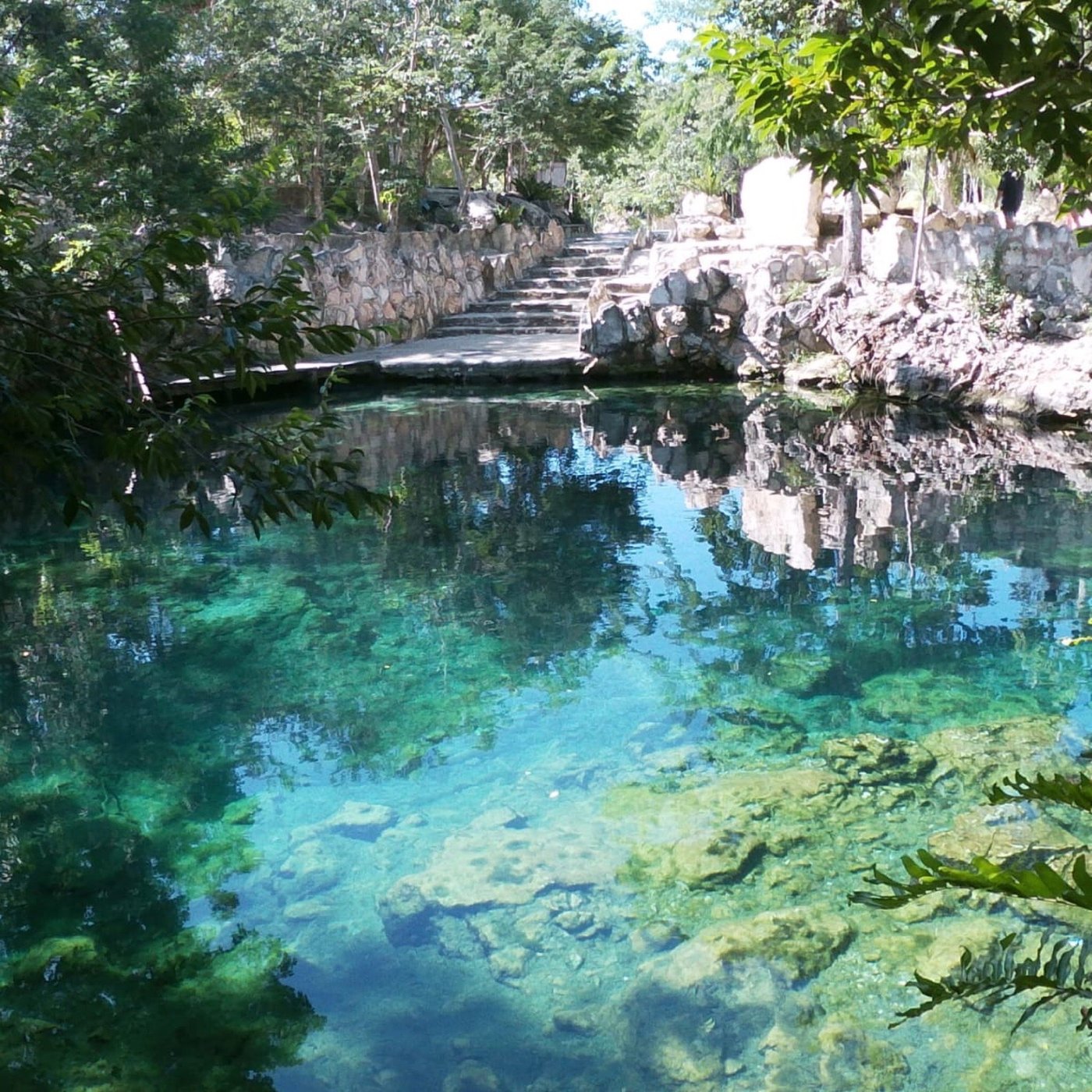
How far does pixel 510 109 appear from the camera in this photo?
69.7 ft

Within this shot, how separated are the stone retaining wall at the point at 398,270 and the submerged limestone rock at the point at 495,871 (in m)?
11.8

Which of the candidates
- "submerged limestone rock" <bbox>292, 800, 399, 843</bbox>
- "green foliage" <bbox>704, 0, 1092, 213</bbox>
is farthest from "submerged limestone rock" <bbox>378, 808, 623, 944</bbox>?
"green foliage" <bbox>704, 0, 1092, 213</bbox>

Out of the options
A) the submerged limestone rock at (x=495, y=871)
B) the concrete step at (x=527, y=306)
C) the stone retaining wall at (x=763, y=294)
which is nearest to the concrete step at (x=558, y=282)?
the concrete step at (x=527, y=306)

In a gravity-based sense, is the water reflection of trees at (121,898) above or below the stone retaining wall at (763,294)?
below

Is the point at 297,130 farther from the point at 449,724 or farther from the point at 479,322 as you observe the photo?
the point at 449,724

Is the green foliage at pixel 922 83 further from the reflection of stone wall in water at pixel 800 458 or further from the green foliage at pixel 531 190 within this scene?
the green foliage at pixel 531 190

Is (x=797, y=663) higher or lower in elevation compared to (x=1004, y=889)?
lower

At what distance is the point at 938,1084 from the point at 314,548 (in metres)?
6.55

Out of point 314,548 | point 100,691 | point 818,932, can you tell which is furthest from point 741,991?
point 314,548

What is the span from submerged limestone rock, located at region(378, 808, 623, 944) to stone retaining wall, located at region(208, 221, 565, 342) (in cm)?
1179

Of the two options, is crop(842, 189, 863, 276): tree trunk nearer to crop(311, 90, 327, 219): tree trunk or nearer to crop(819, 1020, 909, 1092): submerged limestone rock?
crop(311, 90, 327, 219): tree trunk

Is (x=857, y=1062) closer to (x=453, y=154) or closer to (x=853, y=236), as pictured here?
(x=853, y=236)

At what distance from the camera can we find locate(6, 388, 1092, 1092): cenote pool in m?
3.35

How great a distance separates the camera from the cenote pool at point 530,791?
11.0 ft
